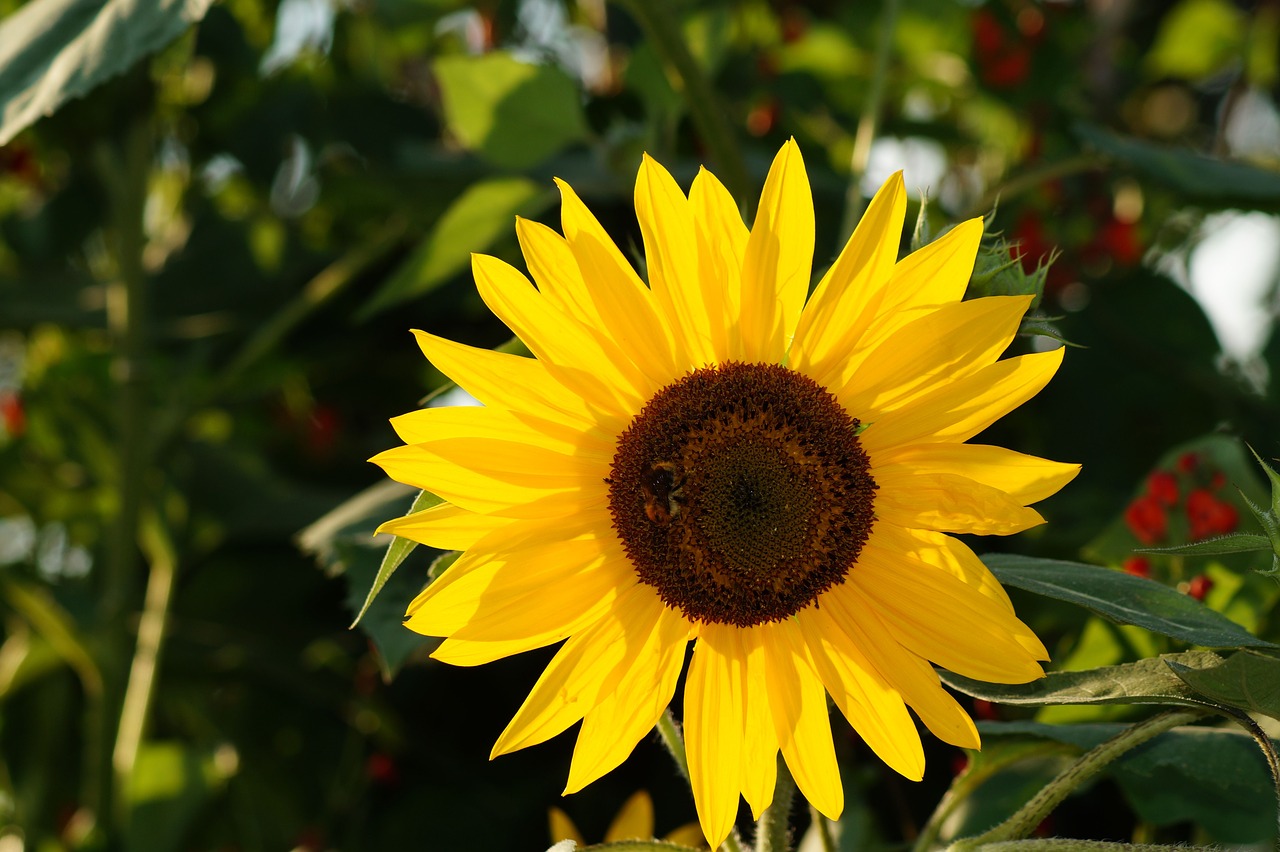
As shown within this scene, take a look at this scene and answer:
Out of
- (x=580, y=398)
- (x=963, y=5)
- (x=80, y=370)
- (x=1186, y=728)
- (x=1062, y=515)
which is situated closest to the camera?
(x=580, y=398)

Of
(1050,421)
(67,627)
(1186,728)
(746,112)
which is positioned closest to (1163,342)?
(1050,421)

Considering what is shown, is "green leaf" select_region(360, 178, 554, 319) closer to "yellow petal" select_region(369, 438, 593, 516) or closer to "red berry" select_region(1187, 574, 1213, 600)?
"yellow petal" select_region(369, 438, 593, 516)

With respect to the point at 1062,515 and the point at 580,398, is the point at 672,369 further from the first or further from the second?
the point at 1062,515

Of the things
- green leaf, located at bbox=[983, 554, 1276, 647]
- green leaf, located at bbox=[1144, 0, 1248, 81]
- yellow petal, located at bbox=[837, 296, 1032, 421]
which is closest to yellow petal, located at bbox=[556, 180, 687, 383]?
yellow petal, located at bbox=[837, 296, 1032, 421]

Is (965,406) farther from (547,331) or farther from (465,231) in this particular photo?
(465,231)

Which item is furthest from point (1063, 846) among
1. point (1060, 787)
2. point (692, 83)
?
point (692, 83)

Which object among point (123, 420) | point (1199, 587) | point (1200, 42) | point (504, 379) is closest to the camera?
point (504, 379)
